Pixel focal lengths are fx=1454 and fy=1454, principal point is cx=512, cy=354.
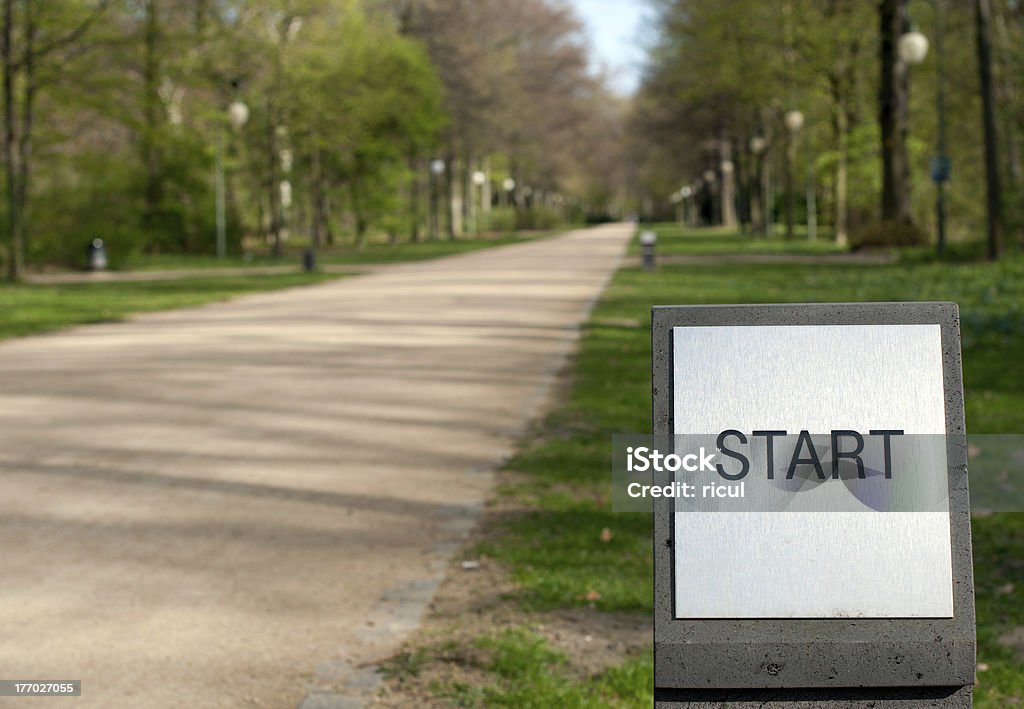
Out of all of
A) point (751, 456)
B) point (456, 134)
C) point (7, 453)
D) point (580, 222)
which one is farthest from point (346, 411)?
point (580, 222)

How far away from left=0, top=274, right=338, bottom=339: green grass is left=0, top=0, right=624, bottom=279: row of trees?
10.9 ft

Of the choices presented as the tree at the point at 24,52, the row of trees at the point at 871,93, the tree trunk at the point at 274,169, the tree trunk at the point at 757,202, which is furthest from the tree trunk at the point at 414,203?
the tree at the point at 24,52

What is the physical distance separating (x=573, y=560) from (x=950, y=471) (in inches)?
146

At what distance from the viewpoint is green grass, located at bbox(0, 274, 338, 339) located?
65.4 feet

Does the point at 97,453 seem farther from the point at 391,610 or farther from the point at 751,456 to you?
the point at 751,456

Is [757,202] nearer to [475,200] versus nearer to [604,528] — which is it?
[475,200]

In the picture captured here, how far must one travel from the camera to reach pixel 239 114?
120 ft

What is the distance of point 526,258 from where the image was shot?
4447 centimetres

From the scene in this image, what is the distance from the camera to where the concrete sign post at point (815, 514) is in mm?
2197

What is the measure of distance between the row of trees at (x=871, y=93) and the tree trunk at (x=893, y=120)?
36mm

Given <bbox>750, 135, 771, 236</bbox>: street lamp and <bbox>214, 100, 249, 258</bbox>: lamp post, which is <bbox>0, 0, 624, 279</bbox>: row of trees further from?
<bbox>750, 135, 771, 236</bbox>: street lamp

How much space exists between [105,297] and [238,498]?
18.8 m

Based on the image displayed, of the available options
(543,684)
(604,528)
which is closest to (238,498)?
(604,528)

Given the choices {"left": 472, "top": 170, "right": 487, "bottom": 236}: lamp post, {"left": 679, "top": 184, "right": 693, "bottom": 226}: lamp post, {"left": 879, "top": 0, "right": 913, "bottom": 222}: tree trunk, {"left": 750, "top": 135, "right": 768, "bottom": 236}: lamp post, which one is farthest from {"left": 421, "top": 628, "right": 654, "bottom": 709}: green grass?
{"left": 679, "top": 184, "right": 693, "bottom": 226}: lamp post
